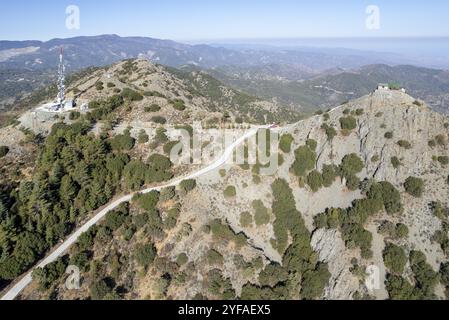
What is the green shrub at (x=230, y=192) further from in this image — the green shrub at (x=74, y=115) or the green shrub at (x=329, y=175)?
the green shrub at (x=74, y=115)

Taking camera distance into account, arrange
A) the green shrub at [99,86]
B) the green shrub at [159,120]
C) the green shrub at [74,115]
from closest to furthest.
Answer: the green shrub at [159,120], the green shrub at [74,115], the green shrub at [99,86]

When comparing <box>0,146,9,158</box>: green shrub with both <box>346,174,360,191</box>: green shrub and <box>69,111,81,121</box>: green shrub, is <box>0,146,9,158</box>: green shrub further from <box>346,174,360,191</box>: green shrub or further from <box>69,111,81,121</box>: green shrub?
<box>346,174,360,191</box>: green shrub

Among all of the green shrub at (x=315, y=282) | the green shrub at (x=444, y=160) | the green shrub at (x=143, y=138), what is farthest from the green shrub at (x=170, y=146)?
the green shrub at (x=444, y=160)

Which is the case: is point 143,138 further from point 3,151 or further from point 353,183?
point 353,183

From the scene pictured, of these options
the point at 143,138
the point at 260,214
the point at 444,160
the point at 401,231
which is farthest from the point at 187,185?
the point at 444,160

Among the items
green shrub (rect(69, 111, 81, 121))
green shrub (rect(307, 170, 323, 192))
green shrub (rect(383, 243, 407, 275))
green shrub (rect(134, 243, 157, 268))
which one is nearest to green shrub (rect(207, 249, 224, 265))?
green shrub (rect(134, 243, 157, 268))
